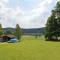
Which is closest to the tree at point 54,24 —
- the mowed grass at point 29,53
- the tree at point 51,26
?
the tree at point 51,26

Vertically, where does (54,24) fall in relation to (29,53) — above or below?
above

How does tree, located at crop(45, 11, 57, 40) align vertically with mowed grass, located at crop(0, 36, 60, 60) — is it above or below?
above

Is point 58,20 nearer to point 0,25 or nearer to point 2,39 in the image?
point 2,39

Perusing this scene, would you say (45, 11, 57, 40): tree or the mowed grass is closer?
the mowed grass

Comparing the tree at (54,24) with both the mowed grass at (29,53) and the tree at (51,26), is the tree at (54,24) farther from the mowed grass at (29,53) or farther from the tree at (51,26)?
the mowed grass at (29,53)

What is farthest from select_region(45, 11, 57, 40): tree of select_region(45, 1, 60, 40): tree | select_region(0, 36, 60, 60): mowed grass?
select_region(0, 36, 60, 60): mowed grass

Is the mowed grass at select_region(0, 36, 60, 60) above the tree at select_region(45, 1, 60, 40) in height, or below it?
below

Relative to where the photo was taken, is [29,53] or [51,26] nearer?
[29,53]

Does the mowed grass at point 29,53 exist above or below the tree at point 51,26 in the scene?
below

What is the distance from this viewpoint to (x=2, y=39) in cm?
8750

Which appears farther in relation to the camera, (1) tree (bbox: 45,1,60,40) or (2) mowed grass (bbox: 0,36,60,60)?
(1) tree (bbox: 45,1,60,40)

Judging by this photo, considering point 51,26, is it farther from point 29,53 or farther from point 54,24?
point 29,53

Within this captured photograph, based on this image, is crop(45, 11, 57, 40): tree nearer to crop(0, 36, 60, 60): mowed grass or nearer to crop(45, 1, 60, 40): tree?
crop(45, 1, 60, 40): tree

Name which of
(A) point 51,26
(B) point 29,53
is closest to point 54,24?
(A) point 51,26
